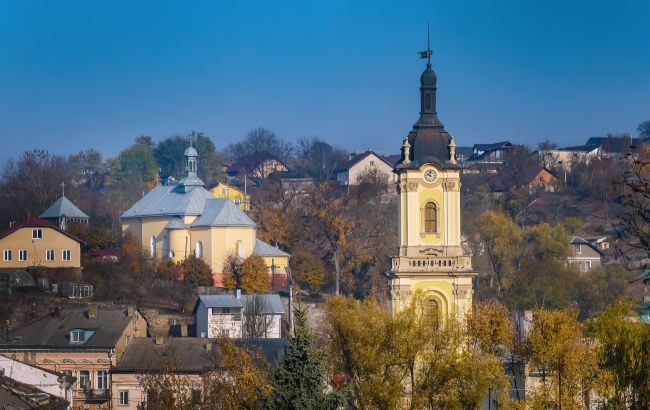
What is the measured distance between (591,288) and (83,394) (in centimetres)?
4504

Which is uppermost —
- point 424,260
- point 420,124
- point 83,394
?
point 420,124

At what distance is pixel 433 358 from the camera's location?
5391 cm

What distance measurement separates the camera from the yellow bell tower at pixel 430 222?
64375 mm

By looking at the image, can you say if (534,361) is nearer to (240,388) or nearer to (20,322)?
(240,388)

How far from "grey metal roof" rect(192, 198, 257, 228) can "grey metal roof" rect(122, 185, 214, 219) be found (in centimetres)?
99

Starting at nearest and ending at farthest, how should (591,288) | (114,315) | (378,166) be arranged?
(114,315)
(591,288)
(378,166)

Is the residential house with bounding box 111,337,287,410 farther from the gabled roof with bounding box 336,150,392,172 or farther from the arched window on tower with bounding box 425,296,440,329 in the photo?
the gabled roof with bounding box 336,150,392,172

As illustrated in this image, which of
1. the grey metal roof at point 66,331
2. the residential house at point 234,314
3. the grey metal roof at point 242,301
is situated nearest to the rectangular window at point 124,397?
the grey metal roof at point 66,331

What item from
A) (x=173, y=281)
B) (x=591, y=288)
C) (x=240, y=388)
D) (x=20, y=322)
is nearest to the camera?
(x=240, y=388)

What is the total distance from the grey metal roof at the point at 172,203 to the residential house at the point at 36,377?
48.0m

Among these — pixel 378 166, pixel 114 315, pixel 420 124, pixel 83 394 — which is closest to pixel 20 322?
pixel 114 315

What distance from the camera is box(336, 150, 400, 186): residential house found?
160500 mm

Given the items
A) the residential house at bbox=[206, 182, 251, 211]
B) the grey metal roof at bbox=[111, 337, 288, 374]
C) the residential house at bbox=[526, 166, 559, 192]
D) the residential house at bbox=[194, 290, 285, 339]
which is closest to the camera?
the grey metal roof at bbox=[111, 337, 288, 374]

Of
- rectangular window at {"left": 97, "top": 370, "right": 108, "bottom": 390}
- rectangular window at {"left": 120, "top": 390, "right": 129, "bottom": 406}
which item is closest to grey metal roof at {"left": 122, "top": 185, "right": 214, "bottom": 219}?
rectangular window at {"left": 97, "top": 370, "right": 108, "bottom": 390}
